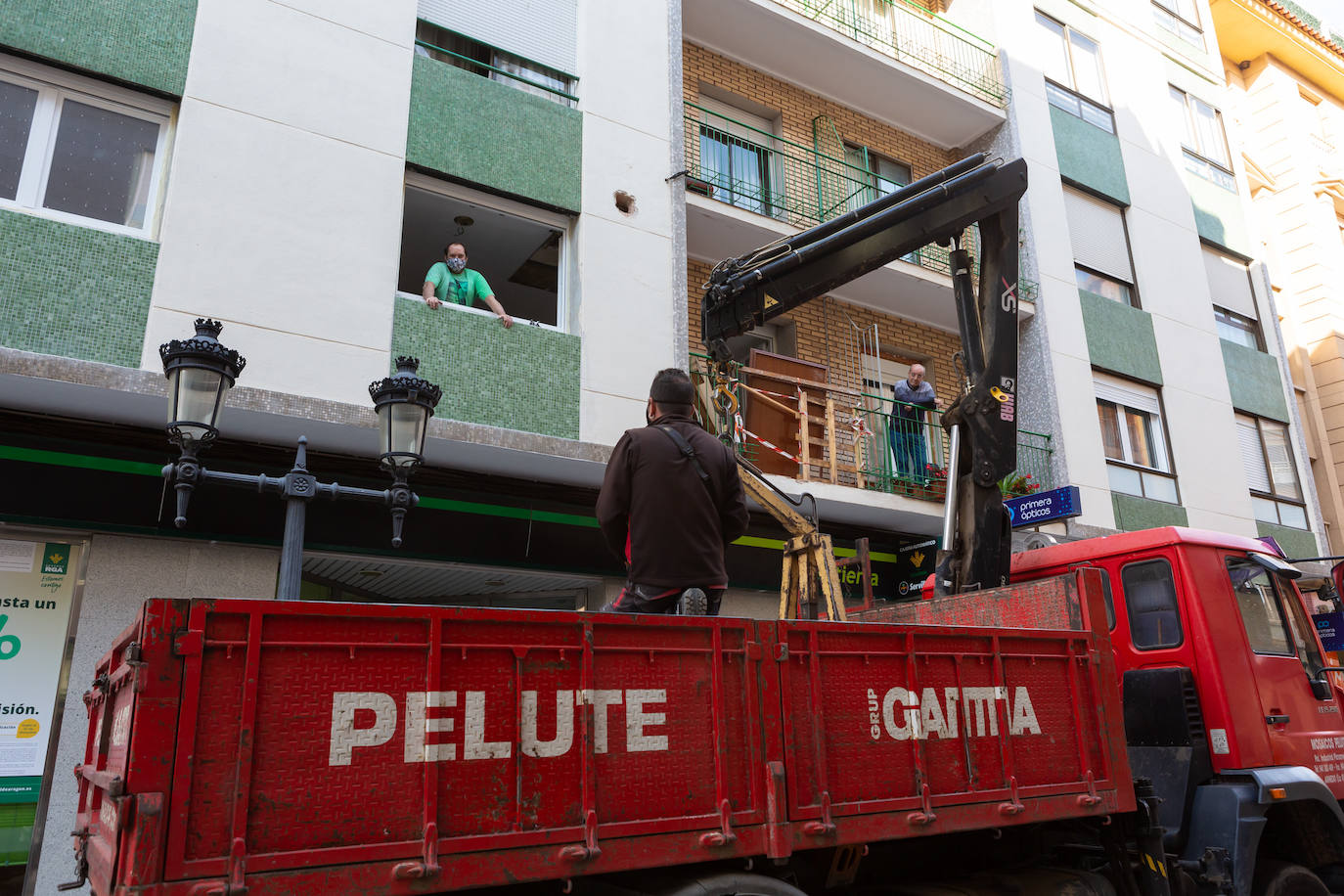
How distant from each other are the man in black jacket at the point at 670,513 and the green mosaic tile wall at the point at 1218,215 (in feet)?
53.8

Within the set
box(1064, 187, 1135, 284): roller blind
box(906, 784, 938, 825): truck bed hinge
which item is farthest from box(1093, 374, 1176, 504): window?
box(906, 784, 938, 825): truck bed hinge

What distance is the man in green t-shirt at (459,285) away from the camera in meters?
9.10

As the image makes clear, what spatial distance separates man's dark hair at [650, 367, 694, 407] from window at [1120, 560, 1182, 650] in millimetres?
3495

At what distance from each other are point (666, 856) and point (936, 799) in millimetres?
1412

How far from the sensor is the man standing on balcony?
11781 millimetres

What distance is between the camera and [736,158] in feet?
42.7

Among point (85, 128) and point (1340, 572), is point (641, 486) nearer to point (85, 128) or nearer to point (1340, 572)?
point (1340, 572)

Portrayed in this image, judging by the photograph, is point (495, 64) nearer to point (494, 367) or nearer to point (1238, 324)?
point (494, 367)

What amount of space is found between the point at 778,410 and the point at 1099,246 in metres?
8.05

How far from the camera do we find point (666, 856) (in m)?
3.48

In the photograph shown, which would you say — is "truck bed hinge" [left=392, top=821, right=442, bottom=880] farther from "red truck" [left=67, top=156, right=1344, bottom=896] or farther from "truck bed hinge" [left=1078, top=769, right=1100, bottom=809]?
"truck bed hinge" [left=1078, top=769, right=1100, bottom=809]

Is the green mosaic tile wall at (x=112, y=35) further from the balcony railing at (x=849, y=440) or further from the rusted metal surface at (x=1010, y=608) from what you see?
the rusted metal surface at (x=1010, y=608)

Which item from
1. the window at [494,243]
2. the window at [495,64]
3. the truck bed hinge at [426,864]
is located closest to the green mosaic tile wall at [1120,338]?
the window at [494,243]

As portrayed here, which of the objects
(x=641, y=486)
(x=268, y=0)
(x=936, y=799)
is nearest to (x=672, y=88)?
(x=268, y=0)
